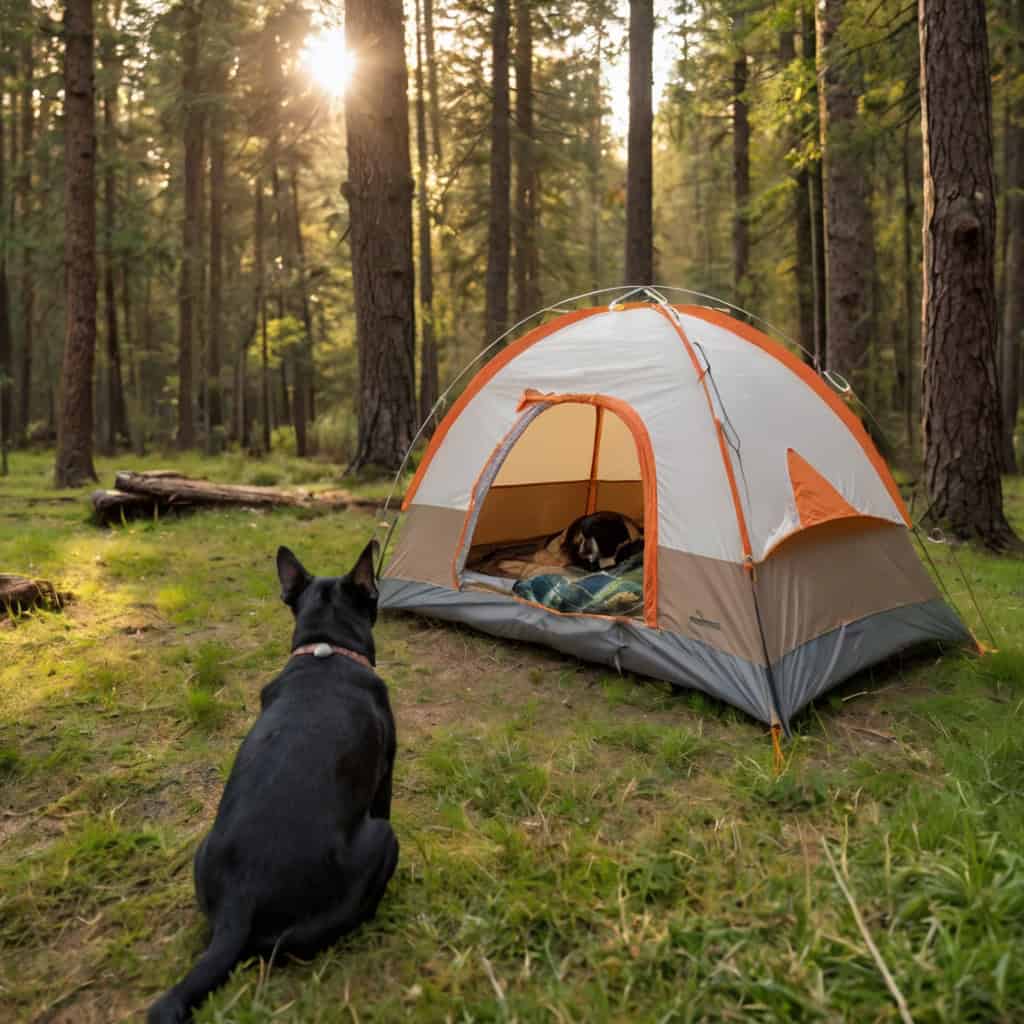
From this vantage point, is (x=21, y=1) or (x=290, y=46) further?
(x=290, y=46)

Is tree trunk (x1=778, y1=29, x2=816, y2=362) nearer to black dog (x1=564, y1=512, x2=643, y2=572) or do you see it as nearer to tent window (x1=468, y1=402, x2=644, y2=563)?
tent window (x1=468, y1=402, x2=644, y2=563)

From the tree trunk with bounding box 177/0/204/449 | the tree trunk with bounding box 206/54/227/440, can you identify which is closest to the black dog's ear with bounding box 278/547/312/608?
the tree trunk with bounding box 177/0/204/449

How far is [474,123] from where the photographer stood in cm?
1578

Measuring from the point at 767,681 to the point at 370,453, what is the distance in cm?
661

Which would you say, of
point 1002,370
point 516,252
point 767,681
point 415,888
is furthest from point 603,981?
point 516,252

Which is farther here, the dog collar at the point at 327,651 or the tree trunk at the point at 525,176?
the tree trunk at the point at 525,176

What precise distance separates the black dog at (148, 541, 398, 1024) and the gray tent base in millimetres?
1847

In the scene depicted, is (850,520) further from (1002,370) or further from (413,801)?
(1002,370)

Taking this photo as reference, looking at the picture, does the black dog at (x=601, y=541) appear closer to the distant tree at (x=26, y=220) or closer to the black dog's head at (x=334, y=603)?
the black dog's head at (x=334, y=603)

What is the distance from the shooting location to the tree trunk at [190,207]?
602 inches

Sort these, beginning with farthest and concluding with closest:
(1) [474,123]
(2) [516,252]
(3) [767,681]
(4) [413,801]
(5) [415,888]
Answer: (2) [516,252] → (1) [474,123] → (3) [767,681] → (4) [413,801] → (5) [415,888]

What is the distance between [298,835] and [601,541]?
4.51 m

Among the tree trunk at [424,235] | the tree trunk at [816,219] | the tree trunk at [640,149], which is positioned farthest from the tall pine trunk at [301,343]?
the tree trunk at [816,219]

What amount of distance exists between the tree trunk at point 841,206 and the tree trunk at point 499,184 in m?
4.94
